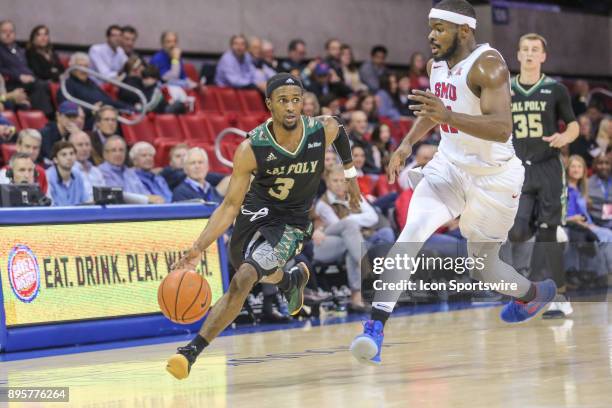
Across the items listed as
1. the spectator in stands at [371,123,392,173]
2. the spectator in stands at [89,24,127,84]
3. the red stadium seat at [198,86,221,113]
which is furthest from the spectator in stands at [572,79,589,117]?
the spectator in stands at [89,24,127,84]

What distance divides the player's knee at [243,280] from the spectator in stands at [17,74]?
24.5ft

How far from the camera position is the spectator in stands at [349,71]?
54.6ft

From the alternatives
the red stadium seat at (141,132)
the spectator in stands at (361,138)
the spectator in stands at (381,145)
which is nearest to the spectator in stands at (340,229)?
the spectator in stands at (361,138)

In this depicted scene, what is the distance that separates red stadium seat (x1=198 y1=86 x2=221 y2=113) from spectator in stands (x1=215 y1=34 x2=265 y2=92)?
26 centimetres

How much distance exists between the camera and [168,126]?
1384 cm

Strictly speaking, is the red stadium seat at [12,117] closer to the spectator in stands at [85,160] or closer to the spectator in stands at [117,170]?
the spectator in stands at [85,160]

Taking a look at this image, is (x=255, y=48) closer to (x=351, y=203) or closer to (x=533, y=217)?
(x=533, y=217)

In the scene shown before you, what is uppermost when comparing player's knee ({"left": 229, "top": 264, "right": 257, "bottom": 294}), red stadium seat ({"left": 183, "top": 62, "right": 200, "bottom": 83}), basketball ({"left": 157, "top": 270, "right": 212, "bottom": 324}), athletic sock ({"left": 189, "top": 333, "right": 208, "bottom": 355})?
red stadium seat ({"left": 183, "top": 62, "right": 200, "bottom": 83})

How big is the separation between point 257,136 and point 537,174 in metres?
3.81

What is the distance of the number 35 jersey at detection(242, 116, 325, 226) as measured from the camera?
6.47 m

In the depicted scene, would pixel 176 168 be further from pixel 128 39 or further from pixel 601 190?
pixel 601 190

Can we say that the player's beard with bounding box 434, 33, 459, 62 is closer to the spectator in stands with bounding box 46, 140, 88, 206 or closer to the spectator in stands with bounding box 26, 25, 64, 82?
the spectator in stands with bounding box 46, 140, 88, 206

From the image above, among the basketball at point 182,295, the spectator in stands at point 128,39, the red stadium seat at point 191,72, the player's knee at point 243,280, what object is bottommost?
the basketball at point 182,295

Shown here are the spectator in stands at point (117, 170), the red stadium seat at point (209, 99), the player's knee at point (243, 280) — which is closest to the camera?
the player's knee at point (243, 280)
